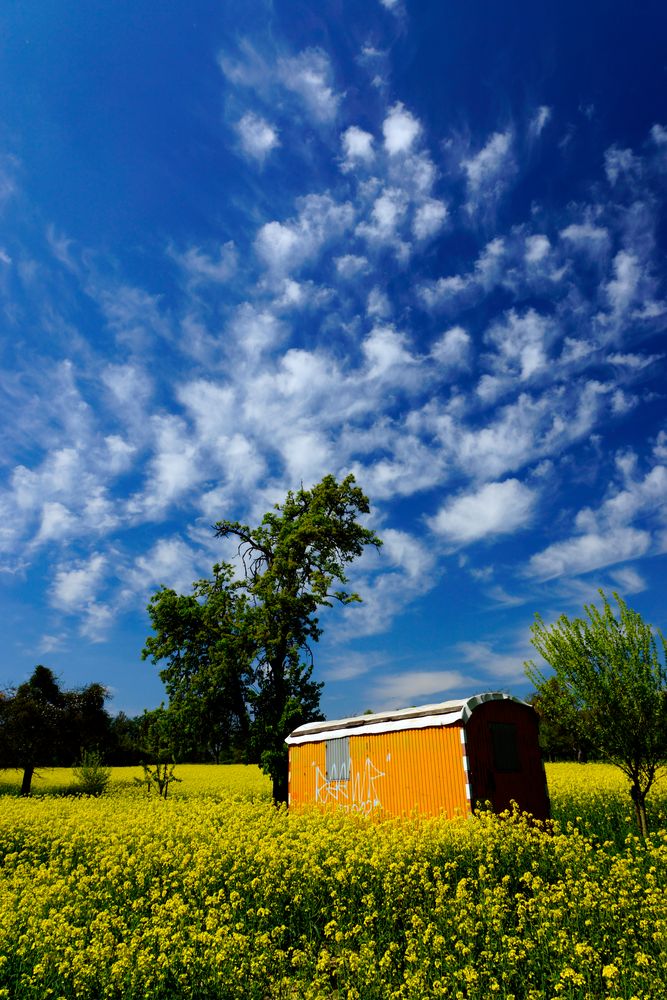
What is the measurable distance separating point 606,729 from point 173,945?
13320 mm

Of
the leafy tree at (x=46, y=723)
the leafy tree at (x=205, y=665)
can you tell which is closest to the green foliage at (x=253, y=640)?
the leafy tree at (x=205, y=665)

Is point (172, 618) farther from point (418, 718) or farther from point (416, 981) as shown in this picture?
point (416, 981)

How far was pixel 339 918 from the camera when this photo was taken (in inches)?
346

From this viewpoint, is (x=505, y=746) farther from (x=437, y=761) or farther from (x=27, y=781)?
(x=27, y=781)

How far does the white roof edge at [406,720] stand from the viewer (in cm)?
1628

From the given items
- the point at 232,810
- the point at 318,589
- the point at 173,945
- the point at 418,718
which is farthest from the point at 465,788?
the point at 318,589

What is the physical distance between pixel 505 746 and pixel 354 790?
15.4ft

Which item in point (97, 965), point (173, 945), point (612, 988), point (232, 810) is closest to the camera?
point (612, 988)

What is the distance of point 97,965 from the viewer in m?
7.61

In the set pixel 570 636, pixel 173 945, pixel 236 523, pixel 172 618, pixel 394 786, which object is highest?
pixel 236 523

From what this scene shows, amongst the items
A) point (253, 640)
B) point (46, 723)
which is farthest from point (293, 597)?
point (46, 723)

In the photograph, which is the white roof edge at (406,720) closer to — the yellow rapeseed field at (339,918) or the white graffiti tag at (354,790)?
the white graffiti tag at (354,790)

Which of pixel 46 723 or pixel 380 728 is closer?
pixel 380 728

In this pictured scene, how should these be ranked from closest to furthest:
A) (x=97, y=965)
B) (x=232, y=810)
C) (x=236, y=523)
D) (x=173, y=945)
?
(x=97, y=965)
(x=173, y=945)
(x=232, y=810)
(x=236, y=523)
